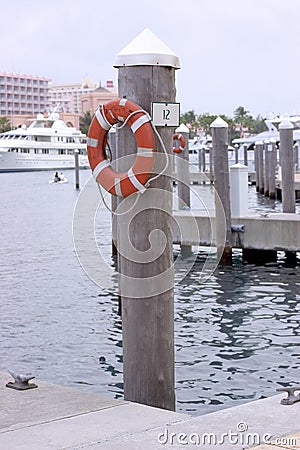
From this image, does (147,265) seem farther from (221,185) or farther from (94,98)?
(94,98)

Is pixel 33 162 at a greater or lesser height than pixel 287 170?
lesser

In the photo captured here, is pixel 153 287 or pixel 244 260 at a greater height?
pixel 153 287

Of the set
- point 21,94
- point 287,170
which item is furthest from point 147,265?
point 21,94

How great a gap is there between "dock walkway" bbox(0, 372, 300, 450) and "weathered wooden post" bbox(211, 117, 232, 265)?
8.73 m

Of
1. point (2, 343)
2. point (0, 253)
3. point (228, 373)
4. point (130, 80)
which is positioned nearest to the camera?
point (130, 80)

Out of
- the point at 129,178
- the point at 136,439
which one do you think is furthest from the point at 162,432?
the point at 129,178

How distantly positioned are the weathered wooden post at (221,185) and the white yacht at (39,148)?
7213cm

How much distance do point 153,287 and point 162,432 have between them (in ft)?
4.39

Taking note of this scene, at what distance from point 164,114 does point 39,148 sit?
82.3 meters

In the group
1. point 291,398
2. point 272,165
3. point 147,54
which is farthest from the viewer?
point 272,165

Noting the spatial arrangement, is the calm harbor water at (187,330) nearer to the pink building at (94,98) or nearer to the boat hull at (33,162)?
the boat hull at (33,162)

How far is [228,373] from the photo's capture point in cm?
820

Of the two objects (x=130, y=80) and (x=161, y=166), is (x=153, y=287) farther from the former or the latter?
(x=130, y=80)

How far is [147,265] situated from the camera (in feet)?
17.7
